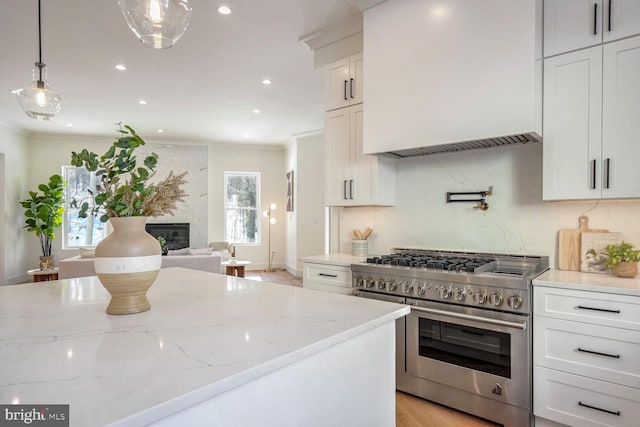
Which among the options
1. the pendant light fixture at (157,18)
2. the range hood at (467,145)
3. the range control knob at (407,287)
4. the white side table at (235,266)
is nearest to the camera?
the pendant light fixture at (157,18)

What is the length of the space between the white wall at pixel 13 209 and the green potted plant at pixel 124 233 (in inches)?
282

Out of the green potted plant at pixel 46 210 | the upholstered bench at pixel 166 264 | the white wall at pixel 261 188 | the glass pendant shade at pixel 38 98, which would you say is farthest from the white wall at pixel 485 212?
the green potted plant at pixel 46 210

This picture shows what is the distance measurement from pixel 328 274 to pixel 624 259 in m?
1.92

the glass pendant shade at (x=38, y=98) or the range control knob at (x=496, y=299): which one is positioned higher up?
the glass pendant shade at (x=38, y=98)

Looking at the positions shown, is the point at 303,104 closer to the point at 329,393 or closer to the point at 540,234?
the point at 540,234

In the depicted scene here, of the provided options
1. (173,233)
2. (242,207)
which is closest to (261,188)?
(242,207)

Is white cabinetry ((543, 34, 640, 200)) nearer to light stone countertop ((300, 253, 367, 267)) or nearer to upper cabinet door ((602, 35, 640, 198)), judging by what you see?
upper cabinet door ((602, 35, 640, 198))

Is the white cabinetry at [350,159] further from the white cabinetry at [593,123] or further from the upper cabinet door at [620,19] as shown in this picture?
the upper cabinet door at [620,19]

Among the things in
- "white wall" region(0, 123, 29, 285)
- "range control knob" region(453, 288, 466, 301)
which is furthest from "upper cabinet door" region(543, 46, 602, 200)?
"white wall" region(0, 123, 29, 285)

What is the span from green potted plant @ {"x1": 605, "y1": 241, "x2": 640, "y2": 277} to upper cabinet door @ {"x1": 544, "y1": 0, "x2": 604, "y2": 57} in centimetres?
119

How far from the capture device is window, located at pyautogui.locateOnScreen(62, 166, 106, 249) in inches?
305

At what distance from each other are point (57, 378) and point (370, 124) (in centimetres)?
249

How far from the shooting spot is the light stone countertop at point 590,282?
187cm

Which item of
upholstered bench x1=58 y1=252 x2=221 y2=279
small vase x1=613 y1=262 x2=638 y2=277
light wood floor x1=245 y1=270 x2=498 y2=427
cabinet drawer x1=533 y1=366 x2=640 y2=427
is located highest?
small vase x1=613 y1=262 x2=638 y2=277
